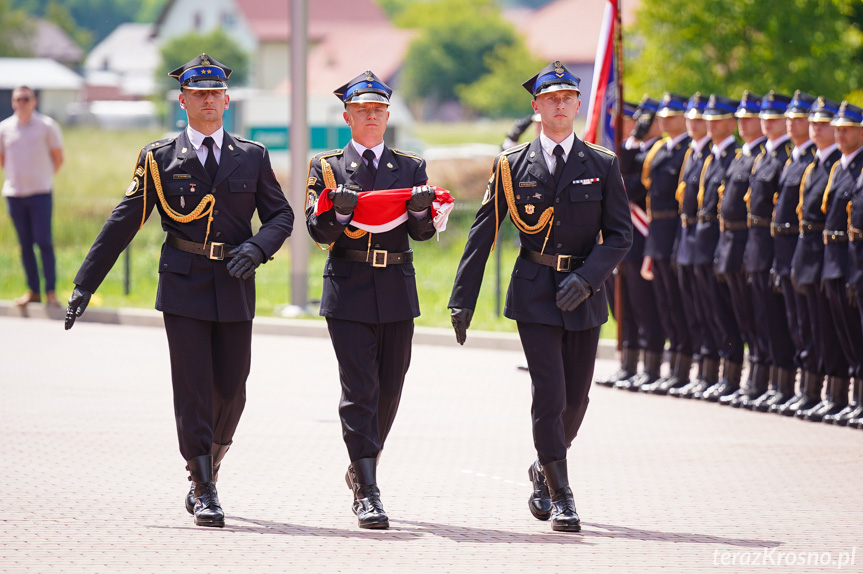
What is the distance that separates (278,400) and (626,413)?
2615 millimetres

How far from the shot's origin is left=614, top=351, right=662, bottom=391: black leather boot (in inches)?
526

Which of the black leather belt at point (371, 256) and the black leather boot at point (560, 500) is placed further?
the black leather belt at point (371, 256)

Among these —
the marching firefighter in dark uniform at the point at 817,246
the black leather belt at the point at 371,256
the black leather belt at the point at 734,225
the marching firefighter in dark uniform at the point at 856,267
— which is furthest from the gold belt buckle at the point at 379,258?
the black leather belt at the point at 734,225

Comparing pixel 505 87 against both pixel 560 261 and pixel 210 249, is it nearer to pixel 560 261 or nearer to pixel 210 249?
pixel 560 261

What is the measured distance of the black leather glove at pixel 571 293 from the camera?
25.7 feet

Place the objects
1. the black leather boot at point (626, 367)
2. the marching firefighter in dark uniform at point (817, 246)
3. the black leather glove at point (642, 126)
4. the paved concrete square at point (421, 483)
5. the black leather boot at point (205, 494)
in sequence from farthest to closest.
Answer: the black leather boot at point (626, 367) < the black leather glove at point (642, 126) < the marching firefighter in dark uniform at point (817, 246) < the black leather boot at point (205, 494) < the paved concrete square at point (421, 483)

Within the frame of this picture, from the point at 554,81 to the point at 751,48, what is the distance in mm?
14847

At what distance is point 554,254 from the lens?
8.13m

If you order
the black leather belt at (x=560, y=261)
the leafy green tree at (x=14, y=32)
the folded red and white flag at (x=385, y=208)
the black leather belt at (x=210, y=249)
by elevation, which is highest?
the leafy green tree at (x=14, y=32)

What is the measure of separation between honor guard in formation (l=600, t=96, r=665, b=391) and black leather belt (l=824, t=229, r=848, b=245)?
2154 mm

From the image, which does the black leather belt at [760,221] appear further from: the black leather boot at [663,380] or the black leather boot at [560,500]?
the black leather boot at [560,500]

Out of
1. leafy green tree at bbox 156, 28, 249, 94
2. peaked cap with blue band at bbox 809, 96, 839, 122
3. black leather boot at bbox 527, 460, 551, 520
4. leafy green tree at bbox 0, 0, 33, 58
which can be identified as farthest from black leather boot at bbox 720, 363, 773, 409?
leafy green tree at bbox 156, 28, 249, 94

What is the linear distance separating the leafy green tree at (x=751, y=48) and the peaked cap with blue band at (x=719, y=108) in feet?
30.2

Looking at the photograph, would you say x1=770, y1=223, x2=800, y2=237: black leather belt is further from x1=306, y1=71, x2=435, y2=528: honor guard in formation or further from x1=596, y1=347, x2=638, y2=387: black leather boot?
x1=306, y1=71, x2=435, y2=528: honor guard in formation
